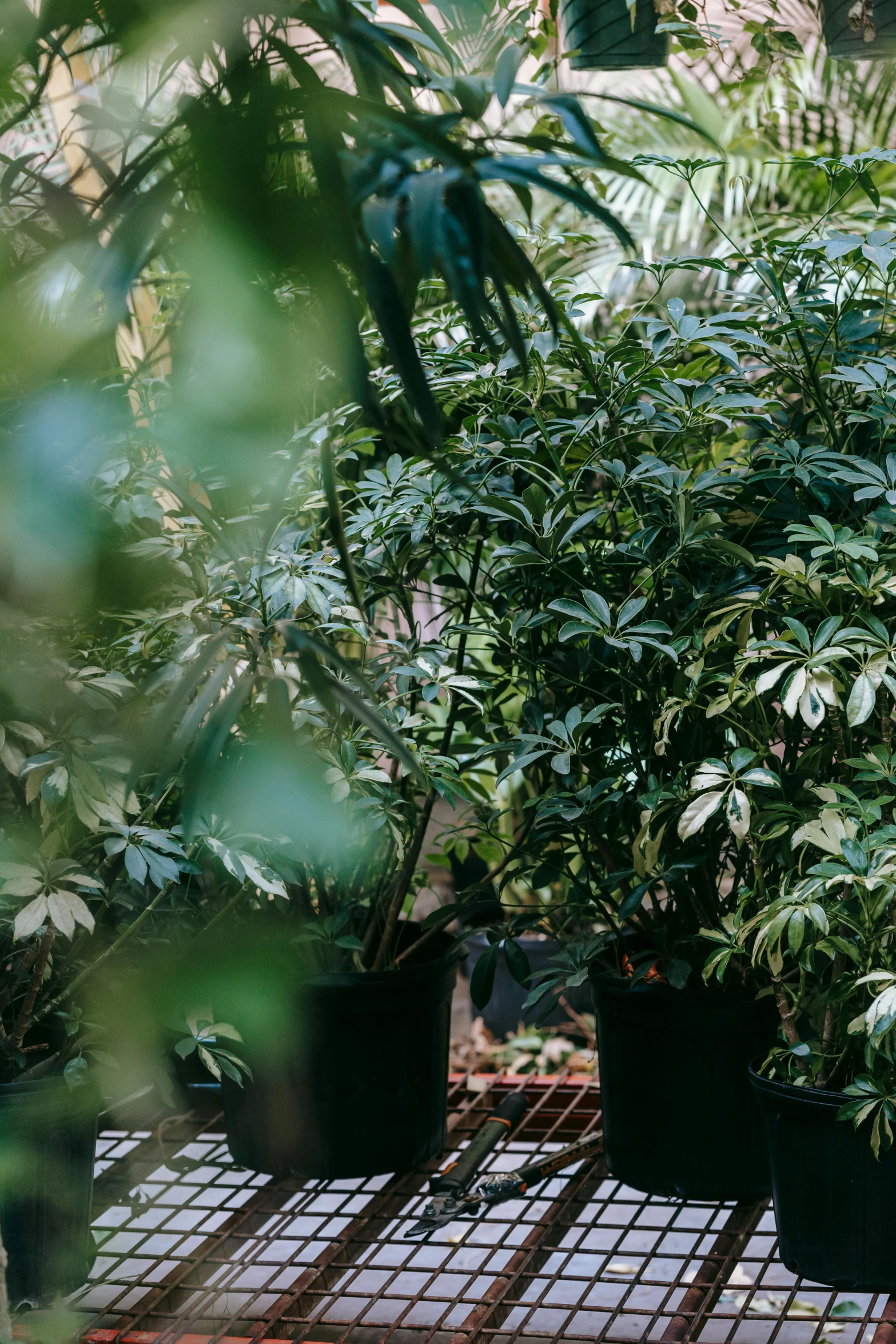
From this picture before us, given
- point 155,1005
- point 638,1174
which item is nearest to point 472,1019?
point 638,1174

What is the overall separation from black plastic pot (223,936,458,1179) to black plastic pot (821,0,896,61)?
119 cm

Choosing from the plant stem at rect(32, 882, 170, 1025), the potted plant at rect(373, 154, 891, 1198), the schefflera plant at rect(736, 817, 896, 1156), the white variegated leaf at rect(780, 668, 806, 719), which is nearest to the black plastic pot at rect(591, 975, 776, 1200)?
the potted plant at rect(373, 154, 891, 1198)

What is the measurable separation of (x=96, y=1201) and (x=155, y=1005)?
1.20m

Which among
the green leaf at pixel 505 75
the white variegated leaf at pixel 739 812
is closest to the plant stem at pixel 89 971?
the white variegated leaf at pixel 739 812

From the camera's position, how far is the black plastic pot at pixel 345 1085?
56.1 inches

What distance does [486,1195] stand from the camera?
53.1 inches

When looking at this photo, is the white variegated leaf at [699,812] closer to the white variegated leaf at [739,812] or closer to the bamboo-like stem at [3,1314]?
the white variegated leaf at [739,812]

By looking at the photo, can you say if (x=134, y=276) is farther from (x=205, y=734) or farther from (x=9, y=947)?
(x=9, y=947)

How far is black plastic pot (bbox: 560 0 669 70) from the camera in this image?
133 cm

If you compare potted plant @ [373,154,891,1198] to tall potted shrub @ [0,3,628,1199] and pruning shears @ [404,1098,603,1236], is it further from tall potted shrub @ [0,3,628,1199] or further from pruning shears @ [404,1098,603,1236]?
tall potted shrub @ [0,3,628,1199]

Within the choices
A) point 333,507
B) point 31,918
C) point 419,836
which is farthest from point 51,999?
point 333,507

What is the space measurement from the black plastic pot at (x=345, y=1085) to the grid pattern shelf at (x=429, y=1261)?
0.04m

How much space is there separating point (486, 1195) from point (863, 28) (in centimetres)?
140

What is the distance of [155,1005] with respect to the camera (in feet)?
1.31
